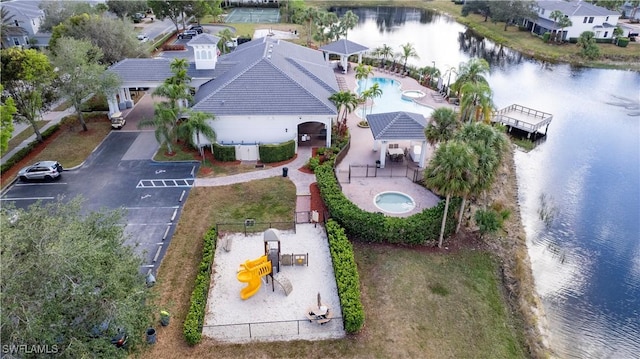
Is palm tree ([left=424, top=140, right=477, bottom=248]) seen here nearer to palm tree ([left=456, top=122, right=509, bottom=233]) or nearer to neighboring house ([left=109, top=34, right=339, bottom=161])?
palm tree ([left=456, top=122, right=509, bottom=233])

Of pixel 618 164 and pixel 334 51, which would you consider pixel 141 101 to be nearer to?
pixel 334 51

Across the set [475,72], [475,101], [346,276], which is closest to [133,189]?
[346,276]

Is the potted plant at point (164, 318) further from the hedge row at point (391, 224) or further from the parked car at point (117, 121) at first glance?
the parked car at point (117, 121)

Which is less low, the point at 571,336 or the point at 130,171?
the point at 130,171

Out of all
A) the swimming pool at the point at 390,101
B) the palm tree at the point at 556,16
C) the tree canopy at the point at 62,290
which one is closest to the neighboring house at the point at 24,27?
the swimming pool at the point at 390,101

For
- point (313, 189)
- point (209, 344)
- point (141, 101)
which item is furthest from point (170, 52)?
point (209, 344)

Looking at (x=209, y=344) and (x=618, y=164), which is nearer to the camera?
(x=209, y=344)

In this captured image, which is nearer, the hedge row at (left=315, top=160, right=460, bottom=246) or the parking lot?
the hedge row at (left=315, top=160, right=460, bottom=246)

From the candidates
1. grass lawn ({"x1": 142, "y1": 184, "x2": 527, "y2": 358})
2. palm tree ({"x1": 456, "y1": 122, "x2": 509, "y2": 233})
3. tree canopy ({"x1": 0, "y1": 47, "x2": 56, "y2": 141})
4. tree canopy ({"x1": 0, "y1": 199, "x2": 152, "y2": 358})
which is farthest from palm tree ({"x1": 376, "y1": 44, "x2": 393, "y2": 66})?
tree canopy ({"x1": 0, "y1": 199, "x2": 152, "y2": 358})
